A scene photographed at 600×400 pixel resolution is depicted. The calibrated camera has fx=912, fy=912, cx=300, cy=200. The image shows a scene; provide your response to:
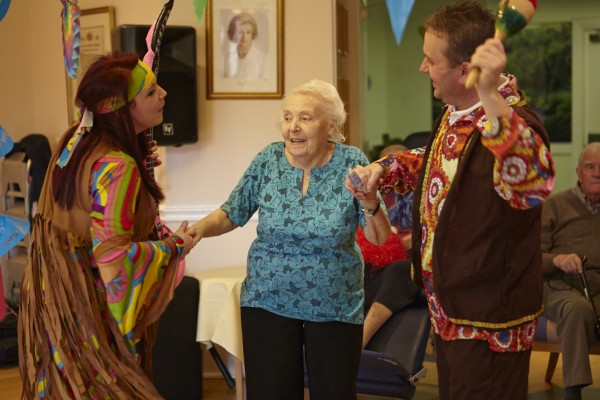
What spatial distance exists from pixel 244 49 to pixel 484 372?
3280mm

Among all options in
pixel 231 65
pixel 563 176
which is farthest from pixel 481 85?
pixel 563 176

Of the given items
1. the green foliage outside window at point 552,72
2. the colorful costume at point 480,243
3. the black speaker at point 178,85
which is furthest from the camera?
the green foliage outside window at point 552,72

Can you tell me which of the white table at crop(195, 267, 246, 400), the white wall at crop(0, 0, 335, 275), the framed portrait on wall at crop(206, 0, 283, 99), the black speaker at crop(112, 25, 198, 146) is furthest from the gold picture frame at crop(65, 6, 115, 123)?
the white table at crop(195, 267, 246, 400)

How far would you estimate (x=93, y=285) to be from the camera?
8.48 feet

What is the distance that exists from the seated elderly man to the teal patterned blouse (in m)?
1.72

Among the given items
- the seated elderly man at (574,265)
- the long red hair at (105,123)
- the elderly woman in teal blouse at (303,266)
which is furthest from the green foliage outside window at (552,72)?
the long red hair at (105,123)

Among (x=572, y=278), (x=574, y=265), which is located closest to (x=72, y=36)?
(x=574, y=265)

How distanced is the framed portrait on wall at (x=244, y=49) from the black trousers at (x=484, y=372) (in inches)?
123

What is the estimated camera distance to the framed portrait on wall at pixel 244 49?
5082mm

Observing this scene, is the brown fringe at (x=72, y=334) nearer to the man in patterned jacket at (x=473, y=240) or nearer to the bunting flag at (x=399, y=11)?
the man in patterned jacket at (x=473, y=240)

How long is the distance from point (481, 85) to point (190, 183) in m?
3.45

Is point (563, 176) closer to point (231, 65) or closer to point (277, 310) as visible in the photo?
point (231, 65)

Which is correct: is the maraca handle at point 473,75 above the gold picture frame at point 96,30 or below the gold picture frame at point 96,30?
below

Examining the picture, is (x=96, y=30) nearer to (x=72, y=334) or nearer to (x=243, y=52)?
(x=243, y=52)
